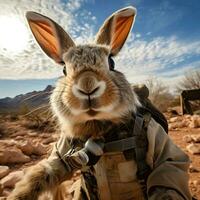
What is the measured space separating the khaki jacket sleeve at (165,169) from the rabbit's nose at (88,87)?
0.51 meters

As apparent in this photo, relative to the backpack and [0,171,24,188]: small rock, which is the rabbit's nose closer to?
Answer: the backpack

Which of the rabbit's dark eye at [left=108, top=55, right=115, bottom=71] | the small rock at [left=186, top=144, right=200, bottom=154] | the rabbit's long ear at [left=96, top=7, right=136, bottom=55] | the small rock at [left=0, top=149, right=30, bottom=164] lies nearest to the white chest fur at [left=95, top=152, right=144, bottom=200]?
the rabbit's dark eye at [left=108, top=55, right=115, bottom=71]

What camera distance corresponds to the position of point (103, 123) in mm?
2438

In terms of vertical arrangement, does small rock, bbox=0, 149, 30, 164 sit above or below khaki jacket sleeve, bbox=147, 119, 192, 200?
below

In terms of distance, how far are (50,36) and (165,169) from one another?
5.89 ft

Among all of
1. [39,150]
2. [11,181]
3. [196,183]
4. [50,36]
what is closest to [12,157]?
[39,150]

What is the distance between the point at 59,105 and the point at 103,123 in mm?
386

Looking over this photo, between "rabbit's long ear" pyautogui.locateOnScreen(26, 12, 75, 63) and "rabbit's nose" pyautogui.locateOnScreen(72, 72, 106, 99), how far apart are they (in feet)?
3.16

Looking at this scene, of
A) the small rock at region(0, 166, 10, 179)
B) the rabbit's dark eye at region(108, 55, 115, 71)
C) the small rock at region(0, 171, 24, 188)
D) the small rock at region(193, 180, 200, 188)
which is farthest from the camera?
the small rock at region(0, 166, 10, 179)

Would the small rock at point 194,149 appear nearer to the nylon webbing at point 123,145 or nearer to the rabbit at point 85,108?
the rabbit at point 85,108

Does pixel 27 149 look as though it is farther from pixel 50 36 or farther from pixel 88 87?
pixel 88 87

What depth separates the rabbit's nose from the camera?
2.08m

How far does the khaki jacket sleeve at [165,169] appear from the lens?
2096mm

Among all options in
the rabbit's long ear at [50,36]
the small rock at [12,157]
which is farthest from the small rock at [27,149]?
the rabbit's long ear at [50,36]
